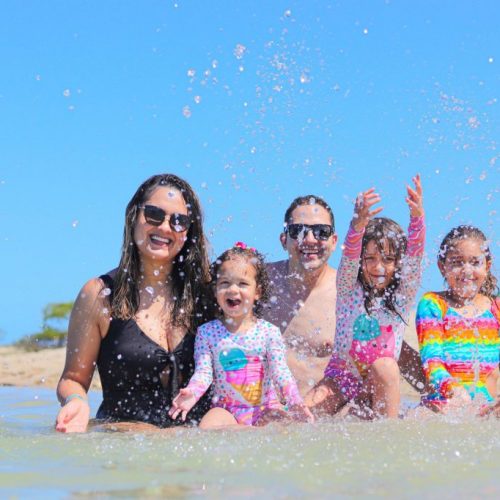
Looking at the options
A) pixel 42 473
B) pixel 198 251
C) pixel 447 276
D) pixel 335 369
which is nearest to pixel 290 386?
pixel 335 369

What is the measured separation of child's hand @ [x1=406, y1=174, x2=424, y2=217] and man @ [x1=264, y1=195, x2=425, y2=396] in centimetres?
78

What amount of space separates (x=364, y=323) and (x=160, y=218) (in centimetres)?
187

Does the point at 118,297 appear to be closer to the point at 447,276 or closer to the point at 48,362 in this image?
the point at 447,276

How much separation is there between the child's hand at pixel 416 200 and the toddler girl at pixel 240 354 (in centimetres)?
128

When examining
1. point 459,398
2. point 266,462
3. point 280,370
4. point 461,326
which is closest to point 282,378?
point 280,370

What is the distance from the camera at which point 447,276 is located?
7086 mm

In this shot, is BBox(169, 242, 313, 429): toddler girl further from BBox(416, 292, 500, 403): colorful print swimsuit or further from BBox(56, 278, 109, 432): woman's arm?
BBox(416, 292, 500, 403): colorful print swimsuit

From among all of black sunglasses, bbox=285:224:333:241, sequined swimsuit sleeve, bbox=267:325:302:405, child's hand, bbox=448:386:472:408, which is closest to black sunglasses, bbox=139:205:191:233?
sequined swimsuit sleeve, bbox=267:325:302:405

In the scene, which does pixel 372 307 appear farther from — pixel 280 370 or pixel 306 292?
pixel 280 370

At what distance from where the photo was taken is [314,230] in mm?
6883

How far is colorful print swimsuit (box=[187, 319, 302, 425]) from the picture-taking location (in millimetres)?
6004

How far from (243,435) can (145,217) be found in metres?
1.91

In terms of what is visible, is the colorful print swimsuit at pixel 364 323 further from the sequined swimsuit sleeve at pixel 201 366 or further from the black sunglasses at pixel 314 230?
the sequined swimsuit sleeve at pixel 201 366

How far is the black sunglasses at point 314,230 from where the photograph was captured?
271 inches
